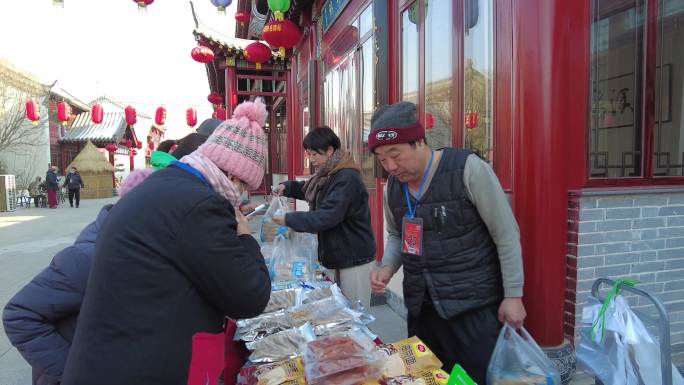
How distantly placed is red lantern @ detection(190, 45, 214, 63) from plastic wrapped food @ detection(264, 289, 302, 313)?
8.06 metres

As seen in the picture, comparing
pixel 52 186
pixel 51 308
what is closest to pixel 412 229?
pixel 51 308

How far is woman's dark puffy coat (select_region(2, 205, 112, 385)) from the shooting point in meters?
1.47

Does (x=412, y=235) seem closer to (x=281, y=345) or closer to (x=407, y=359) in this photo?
(x=407, y=359)

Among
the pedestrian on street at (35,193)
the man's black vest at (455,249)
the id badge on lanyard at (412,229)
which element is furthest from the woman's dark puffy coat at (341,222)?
the pedestrian on street at (35,193)

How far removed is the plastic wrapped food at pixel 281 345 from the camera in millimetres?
1588

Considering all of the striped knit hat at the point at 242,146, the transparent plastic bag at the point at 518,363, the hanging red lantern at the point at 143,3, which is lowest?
the transparent plastic bag at the point at 518,363

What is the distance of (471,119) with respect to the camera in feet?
9.07

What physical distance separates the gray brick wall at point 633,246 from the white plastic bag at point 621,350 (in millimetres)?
766

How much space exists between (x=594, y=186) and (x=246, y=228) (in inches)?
79.3

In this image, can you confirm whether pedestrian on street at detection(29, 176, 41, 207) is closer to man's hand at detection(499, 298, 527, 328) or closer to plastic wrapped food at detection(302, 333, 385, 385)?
plastic wrapped food at detection(302, 333, 385, 385)

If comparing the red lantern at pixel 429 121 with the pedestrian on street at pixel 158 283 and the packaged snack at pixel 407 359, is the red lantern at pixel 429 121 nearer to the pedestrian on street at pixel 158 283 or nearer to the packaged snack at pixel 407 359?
the packaged snack at pixel 407 359

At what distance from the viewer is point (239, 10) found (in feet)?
28.7

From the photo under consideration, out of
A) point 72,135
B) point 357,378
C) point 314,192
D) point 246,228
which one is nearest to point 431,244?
point 357,378

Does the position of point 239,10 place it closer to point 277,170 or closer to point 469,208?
point 277,170
